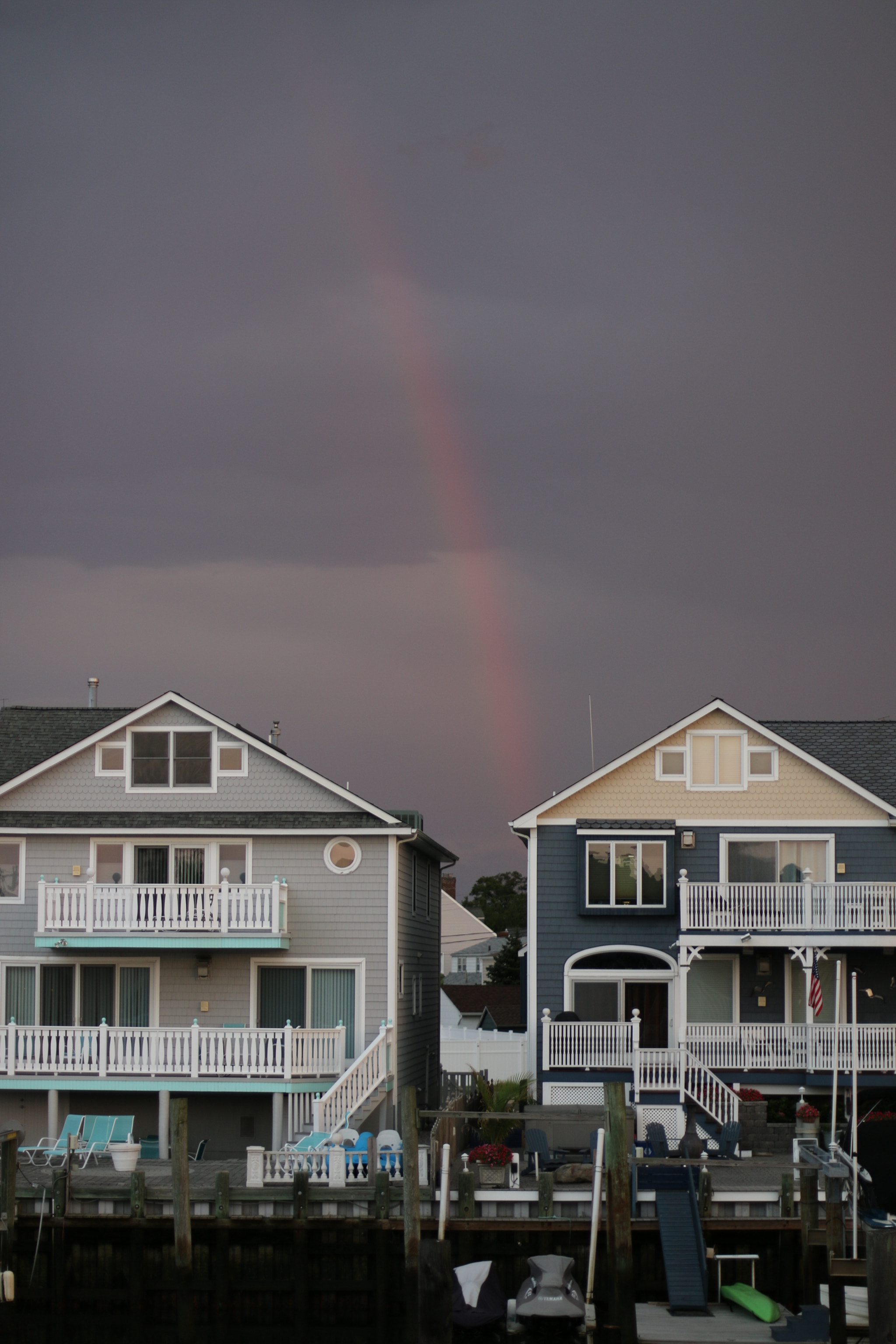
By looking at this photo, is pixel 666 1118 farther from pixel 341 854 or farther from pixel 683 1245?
pixel 341 854

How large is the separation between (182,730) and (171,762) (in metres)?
0.65

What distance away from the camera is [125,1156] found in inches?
994

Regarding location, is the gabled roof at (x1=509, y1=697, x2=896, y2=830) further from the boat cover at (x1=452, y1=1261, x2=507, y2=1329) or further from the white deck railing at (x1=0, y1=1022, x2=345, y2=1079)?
the boat cover at (x1=452, y1=1261, x2=507, y2=1329)

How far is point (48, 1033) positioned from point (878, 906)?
50.1 ft

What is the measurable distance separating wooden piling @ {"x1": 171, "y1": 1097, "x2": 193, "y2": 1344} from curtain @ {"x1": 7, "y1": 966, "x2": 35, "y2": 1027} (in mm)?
9438

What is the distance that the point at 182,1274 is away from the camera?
22328 mm

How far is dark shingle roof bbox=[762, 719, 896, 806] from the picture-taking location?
32.8 metres

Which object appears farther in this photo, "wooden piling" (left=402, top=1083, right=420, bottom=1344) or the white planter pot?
the white planter pot

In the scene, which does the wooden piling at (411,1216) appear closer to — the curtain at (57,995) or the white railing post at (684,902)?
the white railing post at (684,902)

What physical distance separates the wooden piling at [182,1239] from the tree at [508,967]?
5294 centimetres

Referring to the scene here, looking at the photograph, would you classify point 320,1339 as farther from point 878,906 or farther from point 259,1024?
point 878,906

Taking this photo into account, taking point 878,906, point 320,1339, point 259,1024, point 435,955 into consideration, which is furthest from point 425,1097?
point 320,1339

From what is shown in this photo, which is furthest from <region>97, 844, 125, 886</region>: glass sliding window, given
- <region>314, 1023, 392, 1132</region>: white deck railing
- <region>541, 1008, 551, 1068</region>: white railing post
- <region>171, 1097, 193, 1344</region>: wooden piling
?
<region>171, 1097, 193, 1344</region>: wooden piling

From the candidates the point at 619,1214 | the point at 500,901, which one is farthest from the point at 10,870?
the point at 500,901
